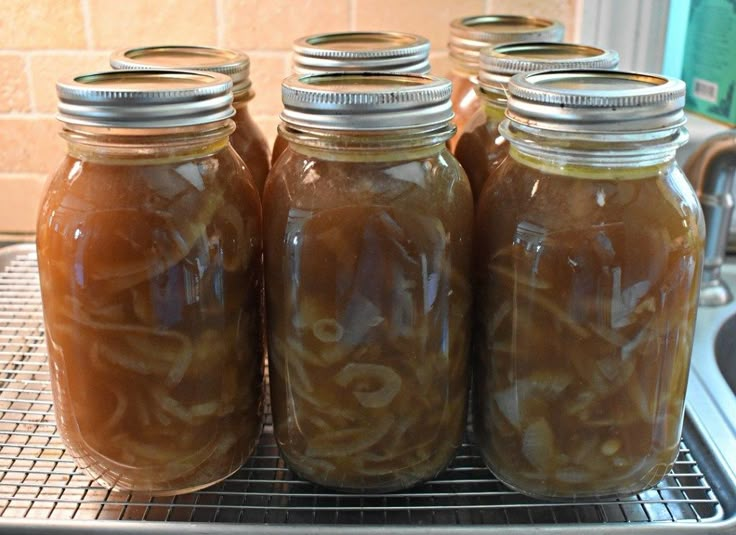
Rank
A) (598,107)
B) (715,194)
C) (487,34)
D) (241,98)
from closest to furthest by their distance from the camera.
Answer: (598,107) → (241,98) → (487,34) → (715,194)

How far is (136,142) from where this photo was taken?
58 centimetres

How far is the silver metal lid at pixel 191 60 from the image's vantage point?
739 millimetres

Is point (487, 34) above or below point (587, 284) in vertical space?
above

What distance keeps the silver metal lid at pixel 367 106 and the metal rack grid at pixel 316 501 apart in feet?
1.00

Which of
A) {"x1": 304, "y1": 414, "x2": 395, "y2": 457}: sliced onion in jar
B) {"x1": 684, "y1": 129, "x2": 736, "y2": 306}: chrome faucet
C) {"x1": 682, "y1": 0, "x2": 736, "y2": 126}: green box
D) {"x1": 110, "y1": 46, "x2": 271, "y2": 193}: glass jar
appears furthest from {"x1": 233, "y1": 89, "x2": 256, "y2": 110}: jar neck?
{"x1": 682, "y1": 0, "x2": 736, "y2": 126}: green box

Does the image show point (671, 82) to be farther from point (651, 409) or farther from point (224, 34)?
point (224, 34)

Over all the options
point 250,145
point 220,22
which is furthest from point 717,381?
point 220,22

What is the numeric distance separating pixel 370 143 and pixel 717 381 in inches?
20.1

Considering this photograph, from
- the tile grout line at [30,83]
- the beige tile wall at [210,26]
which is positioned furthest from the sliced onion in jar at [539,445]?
the tile grout line at [30,83]

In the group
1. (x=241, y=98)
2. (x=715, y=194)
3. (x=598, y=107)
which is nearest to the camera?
(x=598, y=107)

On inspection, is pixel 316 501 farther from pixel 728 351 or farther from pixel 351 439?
pixel 728 351

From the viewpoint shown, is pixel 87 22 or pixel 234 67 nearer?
pixel 234 67

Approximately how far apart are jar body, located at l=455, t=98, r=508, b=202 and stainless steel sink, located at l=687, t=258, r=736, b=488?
0.31 metres

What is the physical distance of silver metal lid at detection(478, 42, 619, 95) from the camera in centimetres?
70
